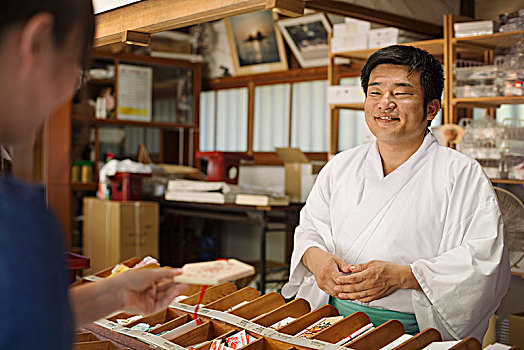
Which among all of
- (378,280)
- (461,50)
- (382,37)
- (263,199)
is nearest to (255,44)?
(382,37)

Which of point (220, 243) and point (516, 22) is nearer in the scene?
point (516, 22)

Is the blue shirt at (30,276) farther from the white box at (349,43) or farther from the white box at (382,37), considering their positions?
the white box at (349,43)

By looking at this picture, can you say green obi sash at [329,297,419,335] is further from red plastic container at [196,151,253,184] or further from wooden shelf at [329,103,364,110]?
red plastic container at [196,151,253,184]

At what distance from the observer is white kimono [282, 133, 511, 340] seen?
5.71 feet

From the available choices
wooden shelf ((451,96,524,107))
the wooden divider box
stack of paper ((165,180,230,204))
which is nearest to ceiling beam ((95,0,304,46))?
the wooden divider box

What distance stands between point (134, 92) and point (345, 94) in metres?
2.57

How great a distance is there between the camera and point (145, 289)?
1.03 m

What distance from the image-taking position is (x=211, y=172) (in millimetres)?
4898

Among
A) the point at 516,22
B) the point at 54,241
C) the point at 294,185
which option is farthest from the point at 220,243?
the point at 54,241

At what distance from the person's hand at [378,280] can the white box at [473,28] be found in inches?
94.5

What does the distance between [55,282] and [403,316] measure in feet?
4.42

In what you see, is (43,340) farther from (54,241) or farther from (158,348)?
(158,348)

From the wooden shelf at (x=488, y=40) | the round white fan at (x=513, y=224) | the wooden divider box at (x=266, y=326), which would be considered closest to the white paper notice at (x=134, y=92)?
the wooden shelf at (x=488, y=40)

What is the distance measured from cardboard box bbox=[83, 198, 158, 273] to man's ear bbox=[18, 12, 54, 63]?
14.0ft
